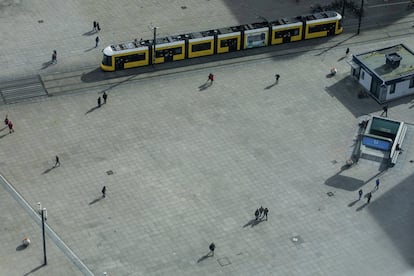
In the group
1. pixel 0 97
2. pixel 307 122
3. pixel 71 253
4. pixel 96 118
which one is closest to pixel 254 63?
pixel 307 122

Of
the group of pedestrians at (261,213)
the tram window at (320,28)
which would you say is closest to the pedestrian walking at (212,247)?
the group of pedestrians at (261,213)

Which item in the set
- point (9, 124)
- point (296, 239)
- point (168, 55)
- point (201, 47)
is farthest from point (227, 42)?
point (296, 239)

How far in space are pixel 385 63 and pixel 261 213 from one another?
111ft

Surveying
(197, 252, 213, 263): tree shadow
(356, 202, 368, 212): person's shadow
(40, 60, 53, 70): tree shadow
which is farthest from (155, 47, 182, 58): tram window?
(197, 252, 213, 263): tree shadow

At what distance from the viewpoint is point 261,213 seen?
103938 mm

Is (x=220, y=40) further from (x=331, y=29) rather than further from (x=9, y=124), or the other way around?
(x=9, y=124)

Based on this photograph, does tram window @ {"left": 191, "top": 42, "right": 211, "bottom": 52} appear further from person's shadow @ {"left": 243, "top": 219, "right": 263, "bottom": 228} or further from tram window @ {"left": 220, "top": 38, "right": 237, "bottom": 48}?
person's shadow @ {"left": 243, "top": 219, "right": 263, "bottom": 228}

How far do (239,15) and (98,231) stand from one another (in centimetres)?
5133

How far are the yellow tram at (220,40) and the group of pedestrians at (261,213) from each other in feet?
111

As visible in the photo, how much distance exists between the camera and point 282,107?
122 m

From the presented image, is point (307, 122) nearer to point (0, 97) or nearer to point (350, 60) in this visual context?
point (350, 60)

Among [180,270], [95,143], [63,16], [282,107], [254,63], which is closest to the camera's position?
[180,270]

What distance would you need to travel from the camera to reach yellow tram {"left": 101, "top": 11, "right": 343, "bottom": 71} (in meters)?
127

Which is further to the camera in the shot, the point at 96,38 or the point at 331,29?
the point at 331,29
